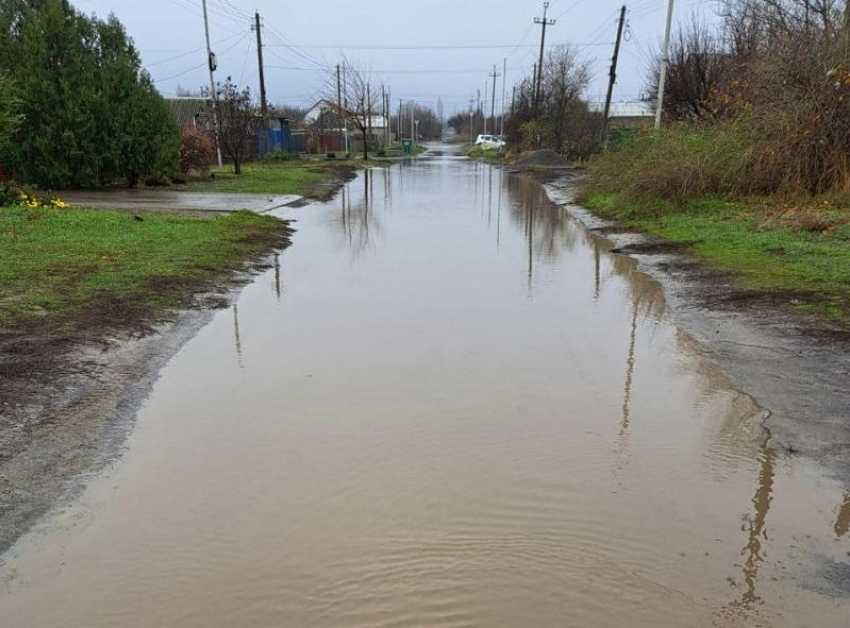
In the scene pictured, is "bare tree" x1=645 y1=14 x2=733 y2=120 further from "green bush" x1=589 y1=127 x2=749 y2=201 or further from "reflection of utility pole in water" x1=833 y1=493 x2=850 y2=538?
"reflection of utility pole in water" x1=833 y1=493 x2=850 y2=538

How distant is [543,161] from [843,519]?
1555 inches

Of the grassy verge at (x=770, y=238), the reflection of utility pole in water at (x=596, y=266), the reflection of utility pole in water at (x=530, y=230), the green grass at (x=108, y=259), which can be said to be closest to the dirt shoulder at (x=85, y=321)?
the green grass at (x=108, y=259)

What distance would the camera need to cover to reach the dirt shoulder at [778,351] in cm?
436

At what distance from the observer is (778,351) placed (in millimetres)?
5969

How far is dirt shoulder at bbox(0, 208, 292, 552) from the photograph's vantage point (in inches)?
159

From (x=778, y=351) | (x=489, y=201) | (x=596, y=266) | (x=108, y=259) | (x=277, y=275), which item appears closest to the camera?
(x=778, y=351)

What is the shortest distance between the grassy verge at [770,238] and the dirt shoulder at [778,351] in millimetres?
269

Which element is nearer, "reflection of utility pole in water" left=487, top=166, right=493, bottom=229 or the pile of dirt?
"reflection of utility pole in water" left=487, top=166, right=493, bottom=229

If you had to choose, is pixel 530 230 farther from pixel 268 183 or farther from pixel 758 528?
pixel 268 183

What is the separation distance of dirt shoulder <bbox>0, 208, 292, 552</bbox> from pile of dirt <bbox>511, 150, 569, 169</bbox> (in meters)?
30.3

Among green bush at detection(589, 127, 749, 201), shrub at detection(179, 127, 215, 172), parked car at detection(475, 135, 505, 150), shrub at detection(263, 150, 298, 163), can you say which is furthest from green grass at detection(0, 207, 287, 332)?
parked car at detection(475, 135, 505, 150)

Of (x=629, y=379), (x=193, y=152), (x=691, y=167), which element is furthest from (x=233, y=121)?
(x=629, y=379)

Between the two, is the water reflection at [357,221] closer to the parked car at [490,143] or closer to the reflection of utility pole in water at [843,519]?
the reflection of utility pole in water at [843,519]

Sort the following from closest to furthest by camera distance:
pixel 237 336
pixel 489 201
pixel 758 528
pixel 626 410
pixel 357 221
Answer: pixel 758 528 < pixel 626 410 < pixel 237 336 < pixel 357 221 < pixel 489 201
